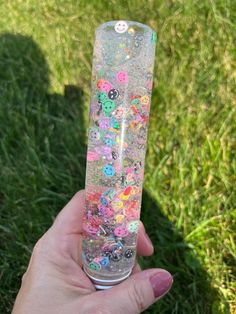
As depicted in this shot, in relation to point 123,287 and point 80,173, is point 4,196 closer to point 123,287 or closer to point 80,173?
point 80,173

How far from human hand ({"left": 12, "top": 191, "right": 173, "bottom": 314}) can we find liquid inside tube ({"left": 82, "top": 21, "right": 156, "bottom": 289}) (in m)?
0.09

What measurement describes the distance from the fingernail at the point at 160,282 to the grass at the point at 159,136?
0.52 metres

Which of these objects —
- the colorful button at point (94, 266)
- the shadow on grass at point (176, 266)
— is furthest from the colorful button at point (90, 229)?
the shadow on grass at point (176, 266)

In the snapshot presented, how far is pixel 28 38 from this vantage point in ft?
10.1

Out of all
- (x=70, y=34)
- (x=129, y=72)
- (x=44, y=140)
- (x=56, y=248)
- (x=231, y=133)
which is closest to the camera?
(x=129, y=72)

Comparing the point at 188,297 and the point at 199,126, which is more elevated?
the point at 199,126

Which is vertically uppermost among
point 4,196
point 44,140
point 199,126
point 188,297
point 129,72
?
point 129,72

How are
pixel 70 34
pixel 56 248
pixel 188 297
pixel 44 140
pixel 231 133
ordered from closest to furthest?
pixel 56 248 → pixel 188 297 → pixel 231 133 → pixel 44 140 → pixel 70 34

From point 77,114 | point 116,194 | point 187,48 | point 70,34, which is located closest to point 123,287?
point 116,194

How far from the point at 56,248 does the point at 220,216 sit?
827mm

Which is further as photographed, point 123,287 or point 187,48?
point 187,48

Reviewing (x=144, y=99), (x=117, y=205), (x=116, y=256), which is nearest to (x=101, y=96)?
(x=144, y=99)

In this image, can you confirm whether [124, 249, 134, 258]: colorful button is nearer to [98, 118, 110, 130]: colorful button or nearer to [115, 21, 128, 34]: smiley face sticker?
[98, 118, 110, 130]: colorful button

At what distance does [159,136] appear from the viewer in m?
2.52
